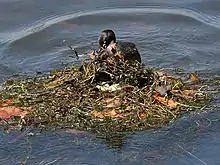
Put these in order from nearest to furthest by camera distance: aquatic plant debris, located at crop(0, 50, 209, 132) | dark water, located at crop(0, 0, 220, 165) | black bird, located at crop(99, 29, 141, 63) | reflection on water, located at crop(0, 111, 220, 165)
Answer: reflection on water, located at crop(0, 111, 220, 165), dark water, located at crop(0, 0, 220, 165), aquatic plant debris, located at crop(0, 50, 209, 132), black bird, located at crop(99, 29, 141, 63)

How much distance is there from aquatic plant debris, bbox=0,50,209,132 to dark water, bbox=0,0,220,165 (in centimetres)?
18

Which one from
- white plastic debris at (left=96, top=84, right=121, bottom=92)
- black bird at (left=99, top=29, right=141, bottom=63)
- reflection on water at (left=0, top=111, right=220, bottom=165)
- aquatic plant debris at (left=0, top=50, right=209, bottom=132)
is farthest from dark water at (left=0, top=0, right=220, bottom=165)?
black bird at (left=99, top=29, right=141, bottom=63)

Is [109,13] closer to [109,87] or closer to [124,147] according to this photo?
[109,87]

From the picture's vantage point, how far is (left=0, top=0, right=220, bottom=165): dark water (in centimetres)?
748

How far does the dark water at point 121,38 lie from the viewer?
748 cm

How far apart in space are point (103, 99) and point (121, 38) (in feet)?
11.6

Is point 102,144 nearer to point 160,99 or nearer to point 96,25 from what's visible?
point 160,99

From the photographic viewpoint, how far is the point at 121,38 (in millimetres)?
11539

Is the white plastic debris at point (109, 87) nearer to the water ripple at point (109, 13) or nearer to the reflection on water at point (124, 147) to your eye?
the reflection on water at point (124, 147)

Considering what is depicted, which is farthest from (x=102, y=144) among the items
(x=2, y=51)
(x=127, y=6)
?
(x=127, y=6)

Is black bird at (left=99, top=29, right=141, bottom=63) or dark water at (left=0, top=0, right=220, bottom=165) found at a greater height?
black bird at (left=99, top=29, right=141, bottom=63)

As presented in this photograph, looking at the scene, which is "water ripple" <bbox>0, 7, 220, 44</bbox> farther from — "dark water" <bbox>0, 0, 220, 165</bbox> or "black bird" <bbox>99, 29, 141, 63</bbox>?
"black bird" <bbox>99, 29, 141, 63</bbox>

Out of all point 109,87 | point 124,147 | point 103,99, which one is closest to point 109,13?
point 109,87

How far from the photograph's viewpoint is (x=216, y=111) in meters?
8.23
